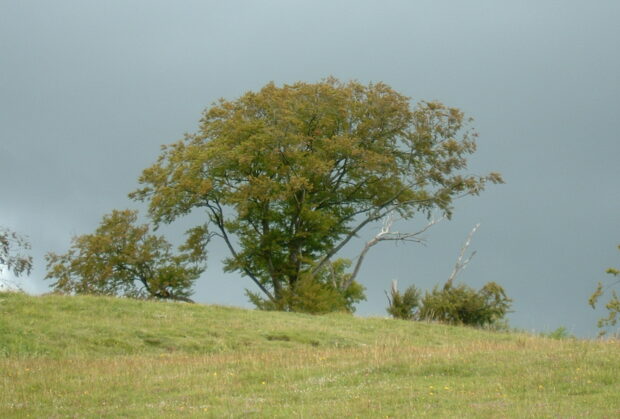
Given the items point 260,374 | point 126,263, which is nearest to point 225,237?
point 126,263

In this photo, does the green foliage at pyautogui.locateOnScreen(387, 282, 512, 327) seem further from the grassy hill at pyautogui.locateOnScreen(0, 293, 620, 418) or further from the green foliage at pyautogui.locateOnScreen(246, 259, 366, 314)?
the grassy hill at pyautogui.locateOnScreen(0, 293, 620, 418)

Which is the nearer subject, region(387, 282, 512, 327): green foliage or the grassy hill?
the grassy hill

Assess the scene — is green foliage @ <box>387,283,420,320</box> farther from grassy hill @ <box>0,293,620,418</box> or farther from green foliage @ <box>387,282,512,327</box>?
grassy hill @ <box>0,293,620,418</box>

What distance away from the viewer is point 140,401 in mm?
16250

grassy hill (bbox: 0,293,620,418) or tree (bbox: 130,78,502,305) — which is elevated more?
tree (bbox: 130,78,502,305)

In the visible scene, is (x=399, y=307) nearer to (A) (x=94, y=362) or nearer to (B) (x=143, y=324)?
(B) (x=143, y=324)

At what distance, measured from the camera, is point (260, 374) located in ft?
60.9

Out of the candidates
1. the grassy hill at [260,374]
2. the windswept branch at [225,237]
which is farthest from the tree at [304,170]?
the grassy hill at [260,374]

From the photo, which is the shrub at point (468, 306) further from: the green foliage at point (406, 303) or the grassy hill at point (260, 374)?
the grassy hill at point (260, 374)

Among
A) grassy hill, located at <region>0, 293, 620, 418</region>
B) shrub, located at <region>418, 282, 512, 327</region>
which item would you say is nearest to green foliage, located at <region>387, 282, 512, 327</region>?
shrub, located at <region>418, 282, 512, 327</region>

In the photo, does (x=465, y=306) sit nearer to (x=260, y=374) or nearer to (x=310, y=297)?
(x=310, y=297)

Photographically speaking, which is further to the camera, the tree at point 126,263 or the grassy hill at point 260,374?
the tree at point 126,263

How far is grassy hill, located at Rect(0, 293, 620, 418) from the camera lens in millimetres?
14703

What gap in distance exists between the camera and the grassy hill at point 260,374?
14703 millimetres
